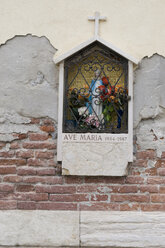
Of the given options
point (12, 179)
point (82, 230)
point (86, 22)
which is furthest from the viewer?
point (86, 22)

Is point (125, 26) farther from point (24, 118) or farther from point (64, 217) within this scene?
point (64, 217)

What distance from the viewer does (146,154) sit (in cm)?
386

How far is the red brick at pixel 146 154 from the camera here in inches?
152

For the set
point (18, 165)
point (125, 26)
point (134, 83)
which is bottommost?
point (18, 165)

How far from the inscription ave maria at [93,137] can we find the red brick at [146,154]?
0.23 metres

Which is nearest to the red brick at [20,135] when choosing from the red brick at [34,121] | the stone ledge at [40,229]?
the red brick at [34,121]

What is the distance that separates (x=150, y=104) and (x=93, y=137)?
70cm

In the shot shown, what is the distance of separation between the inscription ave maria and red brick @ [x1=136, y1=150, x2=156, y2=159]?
227 millimetres

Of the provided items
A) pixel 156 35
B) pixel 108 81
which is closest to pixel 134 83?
pixel 108 81

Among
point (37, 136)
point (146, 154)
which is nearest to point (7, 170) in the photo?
point (37, 136)

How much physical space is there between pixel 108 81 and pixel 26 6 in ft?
3.89

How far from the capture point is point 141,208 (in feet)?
12.5

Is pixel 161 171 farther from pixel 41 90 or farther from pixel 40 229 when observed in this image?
pixel 41 90

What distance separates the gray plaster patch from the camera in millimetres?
3879
